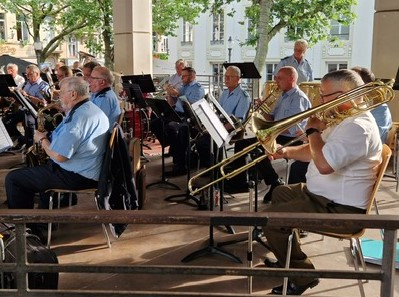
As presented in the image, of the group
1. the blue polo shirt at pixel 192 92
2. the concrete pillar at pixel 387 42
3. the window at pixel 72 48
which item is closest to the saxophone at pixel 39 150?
the blue polo shirt at pixel 192 92

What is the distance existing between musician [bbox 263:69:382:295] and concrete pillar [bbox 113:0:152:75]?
6.60 metres

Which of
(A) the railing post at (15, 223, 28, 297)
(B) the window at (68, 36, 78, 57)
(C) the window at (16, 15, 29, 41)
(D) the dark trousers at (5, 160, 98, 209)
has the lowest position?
(D) the dark trousers at (5, 160, 98, 209)

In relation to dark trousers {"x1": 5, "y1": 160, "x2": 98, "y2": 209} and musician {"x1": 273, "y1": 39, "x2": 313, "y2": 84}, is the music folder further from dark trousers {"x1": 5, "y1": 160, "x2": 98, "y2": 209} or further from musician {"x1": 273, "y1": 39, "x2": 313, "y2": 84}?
musician {"x1": 273, "y1": 39, "x2": 313, "y2": 84}

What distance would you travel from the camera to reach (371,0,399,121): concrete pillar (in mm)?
6816

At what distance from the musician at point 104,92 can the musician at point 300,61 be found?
11.2 ft

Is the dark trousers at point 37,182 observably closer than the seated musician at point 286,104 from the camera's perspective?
Yes

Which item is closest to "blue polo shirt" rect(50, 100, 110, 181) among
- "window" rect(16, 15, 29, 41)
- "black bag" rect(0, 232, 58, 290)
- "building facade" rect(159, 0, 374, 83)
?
"black bag" rect(0, 232, 58, 290)

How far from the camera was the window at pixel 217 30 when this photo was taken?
1332 inches

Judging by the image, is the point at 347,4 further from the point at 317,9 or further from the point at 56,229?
the point at 56,229

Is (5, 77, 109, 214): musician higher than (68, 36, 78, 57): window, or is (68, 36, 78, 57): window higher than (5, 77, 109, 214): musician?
(68, 36, 78, 57): window

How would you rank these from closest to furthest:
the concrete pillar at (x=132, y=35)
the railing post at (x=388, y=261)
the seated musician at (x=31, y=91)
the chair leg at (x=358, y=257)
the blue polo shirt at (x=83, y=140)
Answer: the railing post at (x=388, y=261), the chair leg at (x=358, y=257), the blue polo shirt at (x=83, y=140), the seated musician at (x=31, y=91), the concrete pillar at (x=132, y=35)

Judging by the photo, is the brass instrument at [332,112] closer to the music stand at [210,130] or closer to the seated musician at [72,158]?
the music stand at [210,130]

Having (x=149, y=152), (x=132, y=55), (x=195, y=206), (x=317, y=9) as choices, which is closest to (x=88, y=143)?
(x=195, y=206)

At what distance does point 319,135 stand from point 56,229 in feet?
8.94
